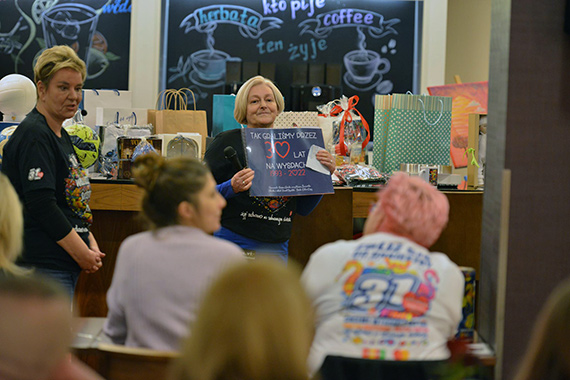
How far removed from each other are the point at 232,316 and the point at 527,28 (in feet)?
5.51

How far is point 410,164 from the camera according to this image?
3775mm

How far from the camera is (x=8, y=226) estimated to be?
206 cm

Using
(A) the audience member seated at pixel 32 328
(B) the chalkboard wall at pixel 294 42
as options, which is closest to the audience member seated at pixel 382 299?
(A) the audience member seated at pixel 32 328

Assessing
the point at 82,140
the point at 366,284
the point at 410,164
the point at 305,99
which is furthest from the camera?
the point at 305,99

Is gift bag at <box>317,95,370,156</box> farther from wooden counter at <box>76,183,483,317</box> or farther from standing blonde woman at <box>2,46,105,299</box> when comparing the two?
standing blonde woman at <box>2,46,105,299</box>

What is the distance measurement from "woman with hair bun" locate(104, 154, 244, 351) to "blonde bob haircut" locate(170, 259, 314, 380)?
54 cm

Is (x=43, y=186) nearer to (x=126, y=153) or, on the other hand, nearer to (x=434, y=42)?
(x=126, y=153)

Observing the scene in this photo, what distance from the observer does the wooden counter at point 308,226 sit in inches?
137

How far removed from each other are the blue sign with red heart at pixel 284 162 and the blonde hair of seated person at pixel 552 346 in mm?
1798

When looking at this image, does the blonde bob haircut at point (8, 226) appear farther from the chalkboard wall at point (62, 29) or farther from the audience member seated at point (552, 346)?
the chalkboard wall at point (62, 29)

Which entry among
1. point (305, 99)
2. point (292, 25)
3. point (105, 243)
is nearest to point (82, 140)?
point (105, 243)

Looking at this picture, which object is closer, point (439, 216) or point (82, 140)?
point (439, 216)

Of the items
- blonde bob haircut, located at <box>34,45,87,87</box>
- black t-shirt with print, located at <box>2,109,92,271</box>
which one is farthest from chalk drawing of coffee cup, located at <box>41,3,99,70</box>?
black t-shirt with print, located at <box>2,109,92,271</box>

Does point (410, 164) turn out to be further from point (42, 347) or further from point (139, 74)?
point (139, 74)
